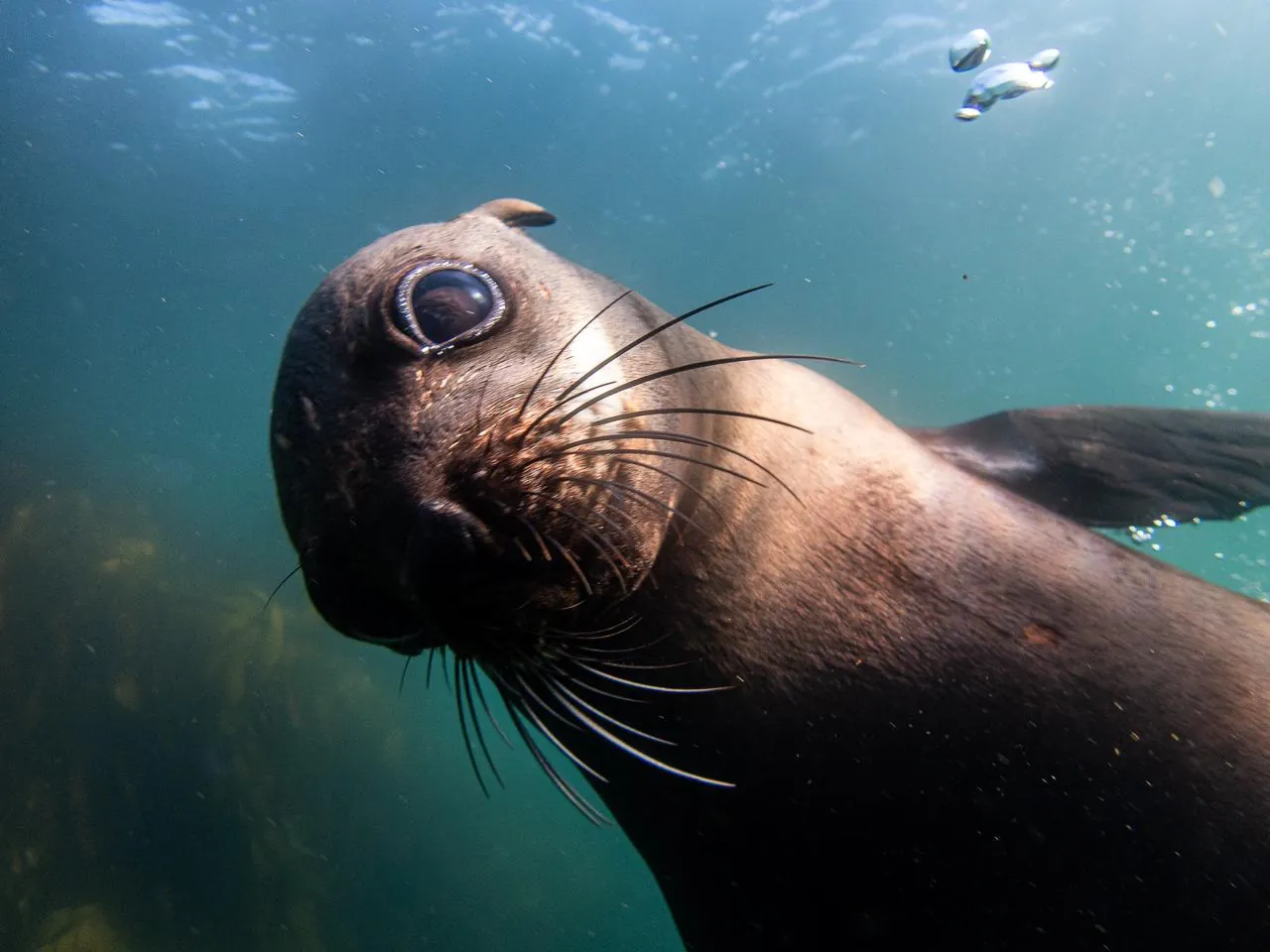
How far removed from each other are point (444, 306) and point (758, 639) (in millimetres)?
1075

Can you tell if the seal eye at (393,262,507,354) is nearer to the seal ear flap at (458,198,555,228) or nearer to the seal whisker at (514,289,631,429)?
the seal whisker at (514,289,631,429)

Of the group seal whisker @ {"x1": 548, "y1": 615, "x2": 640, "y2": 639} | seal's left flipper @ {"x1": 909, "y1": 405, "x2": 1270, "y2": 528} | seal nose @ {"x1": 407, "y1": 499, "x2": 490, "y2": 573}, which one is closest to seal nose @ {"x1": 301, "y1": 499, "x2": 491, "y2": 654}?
seal nose @ {"x1": 407, "y1": 499, "x2": 490, "y2": 573}

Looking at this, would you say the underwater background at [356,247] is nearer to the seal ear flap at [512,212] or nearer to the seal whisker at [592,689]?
the seal whisker at [592,689]

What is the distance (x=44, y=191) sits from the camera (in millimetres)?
26891

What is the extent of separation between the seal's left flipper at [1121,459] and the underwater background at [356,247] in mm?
329

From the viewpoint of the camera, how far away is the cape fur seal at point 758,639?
5.07 ft

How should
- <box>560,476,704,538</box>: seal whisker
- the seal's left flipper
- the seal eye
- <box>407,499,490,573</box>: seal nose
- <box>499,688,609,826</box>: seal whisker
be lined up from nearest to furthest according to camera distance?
<box>407,499,490,573</box>: seal nose, <box>560,476,704,538</box>: seal whisker, <box>499,688,609,826</box>: seal whisker, the seal eye, the seal's left flipper

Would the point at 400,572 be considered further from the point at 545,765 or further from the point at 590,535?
the point at 545,765

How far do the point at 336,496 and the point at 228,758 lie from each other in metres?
13.2

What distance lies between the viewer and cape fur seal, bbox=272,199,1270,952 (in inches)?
60.8

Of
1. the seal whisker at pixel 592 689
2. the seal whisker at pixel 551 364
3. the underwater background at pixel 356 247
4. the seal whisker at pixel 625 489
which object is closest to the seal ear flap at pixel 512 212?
the seal whisker at pixel 551 364

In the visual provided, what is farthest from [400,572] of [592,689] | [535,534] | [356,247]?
[356,247]

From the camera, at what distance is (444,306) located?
1814 millimetres

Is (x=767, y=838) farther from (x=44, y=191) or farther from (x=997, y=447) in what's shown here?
(x=44, y=191)
